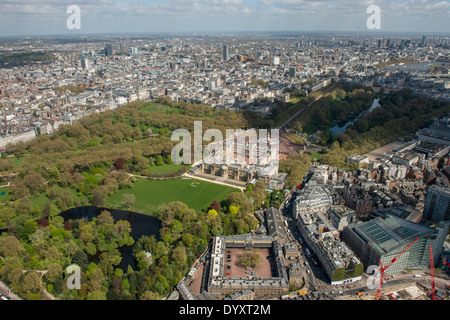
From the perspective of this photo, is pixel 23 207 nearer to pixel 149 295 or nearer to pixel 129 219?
pixel 129 219

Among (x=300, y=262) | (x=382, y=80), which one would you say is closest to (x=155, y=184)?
(x=300, y=262)

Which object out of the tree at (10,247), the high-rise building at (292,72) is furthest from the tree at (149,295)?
the high-rise building at (292,72)

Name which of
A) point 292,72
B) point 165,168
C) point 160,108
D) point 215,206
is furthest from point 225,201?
point 292,72

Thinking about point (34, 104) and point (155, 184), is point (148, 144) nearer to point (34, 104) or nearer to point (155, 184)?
point (155, 184)
